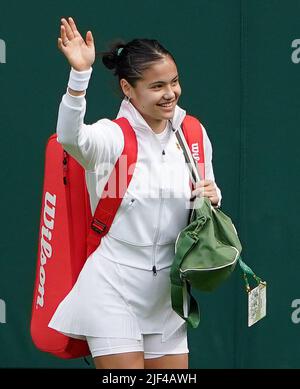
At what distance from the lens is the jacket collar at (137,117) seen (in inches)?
151

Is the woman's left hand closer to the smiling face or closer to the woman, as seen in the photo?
the woman

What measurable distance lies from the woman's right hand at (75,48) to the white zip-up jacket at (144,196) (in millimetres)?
245

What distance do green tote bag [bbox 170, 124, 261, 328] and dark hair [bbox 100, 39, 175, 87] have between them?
0.46m

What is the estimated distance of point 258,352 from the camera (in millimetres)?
5059

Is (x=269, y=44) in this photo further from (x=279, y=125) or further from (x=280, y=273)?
(x=280, y=273)

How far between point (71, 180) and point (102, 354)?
1.92ft

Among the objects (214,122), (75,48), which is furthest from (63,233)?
(214,122)

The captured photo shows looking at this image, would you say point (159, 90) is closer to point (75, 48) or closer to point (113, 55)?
point (113, 55)

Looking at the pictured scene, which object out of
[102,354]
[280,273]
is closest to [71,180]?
[102,354]

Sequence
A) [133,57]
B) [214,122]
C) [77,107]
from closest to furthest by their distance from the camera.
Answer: [77,107] < [133,57] < [214,122]

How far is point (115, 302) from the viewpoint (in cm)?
382

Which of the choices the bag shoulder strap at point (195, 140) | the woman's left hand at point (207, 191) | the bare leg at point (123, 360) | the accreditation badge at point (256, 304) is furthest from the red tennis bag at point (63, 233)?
the accreditation badge at point (256, 304)

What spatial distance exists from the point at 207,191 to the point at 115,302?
463 mm

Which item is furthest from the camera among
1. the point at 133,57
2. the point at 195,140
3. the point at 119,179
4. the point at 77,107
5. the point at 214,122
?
the point at 214,122
